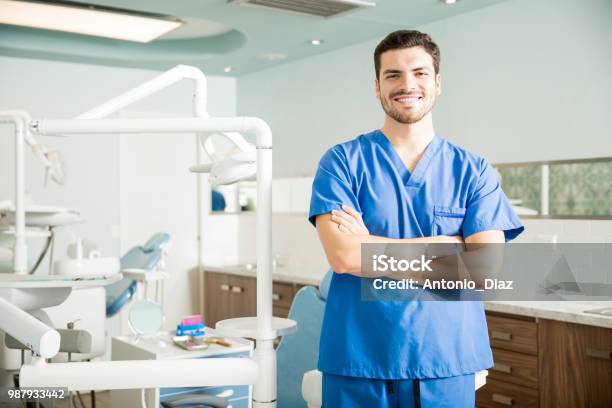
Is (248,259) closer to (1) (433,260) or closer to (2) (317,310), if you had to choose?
(2) (317,310)

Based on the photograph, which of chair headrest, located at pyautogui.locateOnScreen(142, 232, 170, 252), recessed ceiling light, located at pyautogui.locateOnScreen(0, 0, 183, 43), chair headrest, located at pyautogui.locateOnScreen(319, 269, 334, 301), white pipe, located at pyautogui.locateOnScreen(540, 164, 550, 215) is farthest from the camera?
chair headrest, located at pyautogui.locateOnScreen(142, 232, 170, 252)

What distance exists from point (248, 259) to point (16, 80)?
2.30 m

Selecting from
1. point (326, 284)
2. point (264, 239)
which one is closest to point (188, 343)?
point (326, 284)

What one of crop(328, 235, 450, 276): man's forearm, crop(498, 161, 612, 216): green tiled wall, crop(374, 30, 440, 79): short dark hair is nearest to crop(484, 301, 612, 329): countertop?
crop(498, 161, 612, 216): green tiled wall

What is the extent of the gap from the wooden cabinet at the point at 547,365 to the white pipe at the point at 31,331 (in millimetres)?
2206

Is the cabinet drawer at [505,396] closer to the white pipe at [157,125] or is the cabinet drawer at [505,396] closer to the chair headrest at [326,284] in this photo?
the chair headrest at [326,284]

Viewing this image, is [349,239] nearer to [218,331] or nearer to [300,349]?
[218,331]

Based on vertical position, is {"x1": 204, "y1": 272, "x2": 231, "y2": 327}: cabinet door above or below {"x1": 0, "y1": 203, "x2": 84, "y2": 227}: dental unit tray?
below

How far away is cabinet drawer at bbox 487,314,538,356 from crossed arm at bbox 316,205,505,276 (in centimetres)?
165

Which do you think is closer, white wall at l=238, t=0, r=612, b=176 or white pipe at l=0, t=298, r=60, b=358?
white pipe at l=0, t=298, r=60, b=358

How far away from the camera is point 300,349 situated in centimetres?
288

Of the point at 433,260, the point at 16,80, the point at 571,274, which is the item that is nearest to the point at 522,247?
the point at 571,274

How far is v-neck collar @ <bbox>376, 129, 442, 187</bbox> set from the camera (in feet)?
5.54

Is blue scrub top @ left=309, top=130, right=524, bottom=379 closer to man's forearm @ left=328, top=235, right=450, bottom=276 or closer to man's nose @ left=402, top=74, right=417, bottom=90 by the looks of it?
man's forearm @ left=328, top=235, right=450, bottom=276
